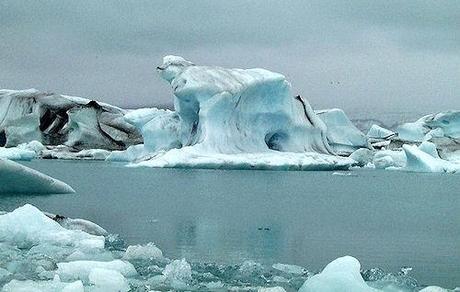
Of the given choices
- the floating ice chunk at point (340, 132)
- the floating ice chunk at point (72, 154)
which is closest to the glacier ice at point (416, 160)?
the floating ice chunk at point (340, 132)

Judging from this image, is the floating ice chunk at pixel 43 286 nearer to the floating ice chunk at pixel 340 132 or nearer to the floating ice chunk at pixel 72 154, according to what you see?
the floating ice chunk at pixel 340 132

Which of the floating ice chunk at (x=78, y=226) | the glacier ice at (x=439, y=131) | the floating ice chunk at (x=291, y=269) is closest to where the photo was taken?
the floating ice chunk at (x=291, y=269)

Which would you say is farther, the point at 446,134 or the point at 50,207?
the point at 446,134

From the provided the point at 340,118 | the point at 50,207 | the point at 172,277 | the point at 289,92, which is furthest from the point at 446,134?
the point at 172,277

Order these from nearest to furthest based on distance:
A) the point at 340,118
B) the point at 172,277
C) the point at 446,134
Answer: the point at 172,277
the point at 340,118
the point at 446,134

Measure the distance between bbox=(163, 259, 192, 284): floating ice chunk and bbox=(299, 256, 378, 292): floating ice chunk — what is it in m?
1.03

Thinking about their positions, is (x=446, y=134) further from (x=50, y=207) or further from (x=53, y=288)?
(x=53, y=288)

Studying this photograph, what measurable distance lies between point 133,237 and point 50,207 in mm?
3543

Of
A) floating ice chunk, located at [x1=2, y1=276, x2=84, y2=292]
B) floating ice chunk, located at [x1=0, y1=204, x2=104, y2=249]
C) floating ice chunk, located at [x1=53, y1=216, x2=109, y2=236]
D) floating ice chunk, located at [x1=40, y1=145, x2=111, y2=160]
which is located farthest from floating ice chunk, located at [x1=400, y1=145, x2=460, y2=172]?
floating ice chunk, located at [x1=2, y1=276, x2=84, y2=292]

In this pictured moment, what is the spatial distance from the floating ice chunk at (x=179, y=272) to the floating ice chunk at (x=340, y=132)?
92.8ft

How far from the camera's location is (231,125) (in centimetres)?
2625

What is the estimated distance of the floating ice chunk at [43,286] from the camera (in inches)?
200

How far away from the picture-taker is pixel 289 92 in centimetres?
2727

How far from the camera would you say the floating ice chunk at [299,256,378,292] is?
5.26 meters
